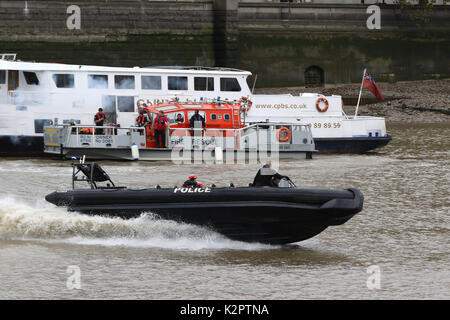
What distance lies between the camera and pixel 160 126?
27828mm

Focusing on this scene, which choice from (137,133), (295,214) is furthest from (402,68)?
(295,214)

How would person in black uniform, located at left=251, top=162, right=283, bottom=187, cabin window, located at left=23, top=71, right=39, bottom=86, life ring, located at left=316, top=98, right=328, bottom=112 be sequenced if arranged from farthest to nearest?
1. life ring, located at left=316, top=98, right=328, bottom=112
2. cabin window, located at left=23, top=71, right=39, bottom=86
3. person in black uniform, located at left=251, top=162, right=283, bottom=187

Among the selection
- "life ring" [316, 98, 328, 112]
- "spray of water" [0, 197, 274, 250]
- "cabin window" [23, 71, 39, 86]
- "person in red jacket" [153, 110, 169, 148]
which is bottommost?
"spray of water" [0, 197, 274, 250]

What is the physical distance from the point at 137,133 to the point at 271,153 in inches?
166

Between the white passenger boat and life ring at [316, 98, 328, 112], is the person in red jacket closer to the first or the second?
the white passenger boat

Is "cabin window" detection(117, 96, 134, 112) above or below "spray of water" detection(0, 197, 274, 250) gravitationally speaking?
above

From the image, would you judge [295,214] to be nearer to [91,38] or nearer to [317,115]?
[317,115]

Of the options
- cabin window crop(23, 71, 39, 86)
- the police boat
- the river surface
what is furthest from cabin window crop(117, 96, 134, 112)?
the police boat

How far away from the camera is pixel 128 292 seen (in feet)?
43.6

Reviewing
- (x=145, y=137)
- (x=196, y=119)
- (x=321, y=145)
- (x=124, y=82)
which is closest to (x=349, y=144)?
(x=321, y=145)

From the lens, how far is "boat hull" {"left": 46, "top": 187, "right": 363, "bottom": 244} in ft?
49.4

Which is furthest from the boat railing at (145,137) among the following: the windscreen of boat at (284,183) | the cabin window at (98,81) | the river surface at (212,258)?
the windscreen of boat at (284,183)

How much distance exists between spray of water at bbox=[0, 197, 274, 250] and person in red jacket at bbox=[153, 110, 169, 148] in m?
11.4

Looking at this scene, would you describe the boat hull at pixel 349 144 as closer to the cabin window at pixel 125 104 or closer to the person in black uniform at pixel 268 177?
the cabin window at pixel 125 104
